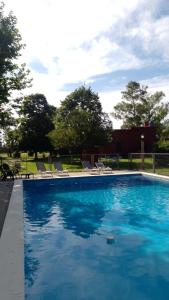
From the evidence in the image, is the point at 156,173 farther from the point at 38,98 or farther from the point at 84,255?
the point at 38,98

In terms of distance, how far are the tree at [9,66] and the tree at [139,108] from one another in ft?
106

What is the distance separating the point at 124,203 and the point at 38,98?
3398cm

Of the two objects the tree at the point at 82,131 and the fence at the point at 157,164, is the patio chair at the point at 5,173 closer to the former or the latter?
the fence at the point at 157,164

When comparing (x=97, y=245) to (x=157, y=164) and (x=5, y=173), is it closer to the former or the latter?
(x=5, y=173)

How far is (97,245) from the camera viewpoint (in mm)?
8891

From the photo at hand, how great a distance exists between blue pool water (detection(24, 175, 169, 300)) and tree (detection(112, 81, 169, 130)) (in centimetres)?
3629

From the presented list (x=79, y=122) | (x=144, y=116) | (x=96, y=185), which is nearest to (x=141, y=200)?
(x=96, y=185)

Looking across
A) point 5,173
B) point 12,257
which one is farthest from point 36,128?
point 12,257

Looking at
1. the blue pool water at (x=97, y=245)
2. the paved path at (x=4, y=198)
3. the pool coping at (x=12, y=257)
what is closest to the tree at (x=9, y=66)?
the paved path at (x=4, y=198)

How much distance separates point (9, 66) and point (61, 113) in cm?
1703

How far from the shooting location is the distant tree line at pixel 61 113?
19.8 meters

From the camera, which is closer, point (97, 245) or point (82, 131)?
point (97, 245)

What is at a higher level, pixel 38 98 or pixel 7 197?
pixel 38 98

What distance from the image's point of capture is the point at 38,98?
46.5 metres
